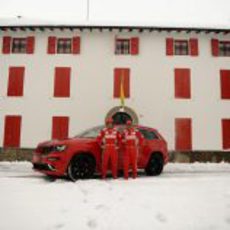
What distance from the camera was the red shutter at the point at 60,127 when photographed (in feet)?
61.0

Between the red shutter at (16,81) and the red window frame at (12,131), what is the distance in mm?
1404

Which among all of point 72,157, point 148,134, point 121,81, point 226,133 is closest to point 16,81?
point 121,81

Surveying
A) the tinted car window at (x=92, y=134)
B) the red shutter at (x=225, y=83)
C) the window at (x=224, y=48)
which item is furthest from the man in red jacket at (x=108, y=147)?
the window at (x=224, y=48)

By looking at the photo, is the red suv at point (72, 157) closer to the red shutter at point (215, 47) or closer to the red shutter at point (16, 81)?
the red shutter at point (16, 81)

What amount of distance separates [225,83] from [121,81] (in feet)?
20.1

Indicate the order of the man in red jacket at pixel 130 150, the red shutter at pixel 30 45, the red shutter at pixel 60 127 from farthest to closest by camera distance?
the red shutter at pixel 30 45
the red shutter at pixel 60 127
the man in red jacket at pixel 130 150

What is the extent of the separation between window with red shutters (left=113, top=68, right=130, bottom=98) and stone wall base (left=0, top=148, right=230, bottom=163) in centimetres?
436

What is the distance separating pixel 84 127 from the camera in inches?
736

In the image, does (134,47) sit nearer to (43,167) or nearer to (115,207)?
(43,167)

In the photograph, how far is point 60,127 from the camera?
733 inches

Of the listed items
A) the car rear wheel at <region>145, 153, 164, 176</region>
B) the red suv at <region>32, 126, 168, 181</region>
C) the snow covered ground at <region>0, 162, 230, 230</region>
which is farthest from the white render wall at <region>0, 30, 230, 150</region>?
the snow covered ground at <region>0, 162, 230, 230</region>

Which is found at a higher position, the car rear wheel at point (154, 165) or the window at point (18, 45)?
the window at point (18, 45)

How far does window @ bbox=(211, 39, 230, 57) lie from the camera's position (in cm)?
1963

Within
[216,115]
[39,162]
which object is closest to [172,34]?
[216,115]
